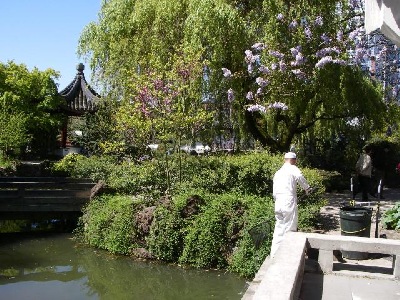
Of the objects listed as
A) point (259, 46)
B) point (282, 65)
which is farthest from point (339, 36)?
point (259, 46)

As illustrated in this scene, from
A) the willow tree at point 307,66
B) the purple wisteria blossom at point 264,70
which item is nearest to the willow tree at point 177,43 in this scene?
the willow tree at point 307,66

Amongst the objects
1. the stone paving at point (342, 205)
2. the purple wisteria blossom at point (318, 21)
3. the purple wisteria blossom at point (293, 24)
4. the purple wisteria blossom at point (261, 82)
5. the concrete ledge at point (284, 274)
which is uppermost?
the purple wisteria blossom at point (318, 21)

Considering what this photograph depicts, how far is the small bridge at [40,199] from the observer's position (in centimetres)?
1448

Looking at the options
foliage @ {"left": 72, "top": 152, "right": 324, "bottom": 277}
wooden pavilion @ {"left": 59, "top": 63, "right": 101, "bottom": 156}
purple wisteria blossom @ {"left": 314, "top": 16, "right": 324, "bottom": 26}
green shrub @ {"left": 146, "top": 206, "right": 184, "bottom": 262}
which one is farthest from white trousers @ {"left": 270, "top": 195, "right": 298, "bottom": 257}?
wooden pavilion @ {"left": 59, "top": 63, "right": 101, "bottom": 156}

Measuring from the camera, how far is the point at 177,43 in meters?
15.4

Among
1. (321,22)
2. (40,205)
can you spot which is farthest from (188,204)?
(321,22)

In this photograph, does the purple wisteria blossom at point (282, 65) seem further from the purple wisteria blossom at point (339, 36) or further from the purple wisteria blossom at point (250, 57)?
the purple wisteria blossom at point (339, 36)

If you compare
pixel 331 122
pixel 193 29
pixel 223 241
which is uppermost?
pixel 193 29

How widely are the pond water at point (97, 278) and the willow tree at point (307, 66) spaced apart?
A: 5.52 metres

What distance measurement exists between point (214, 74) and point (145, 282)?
6.61 m

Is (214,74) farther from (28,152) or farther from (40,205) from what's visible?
(28,152)

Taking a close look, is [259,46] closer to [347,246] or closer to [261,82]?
[261,82]

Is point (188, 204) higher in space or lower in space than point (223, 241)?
higher

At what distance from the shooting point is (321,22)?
14.7m
